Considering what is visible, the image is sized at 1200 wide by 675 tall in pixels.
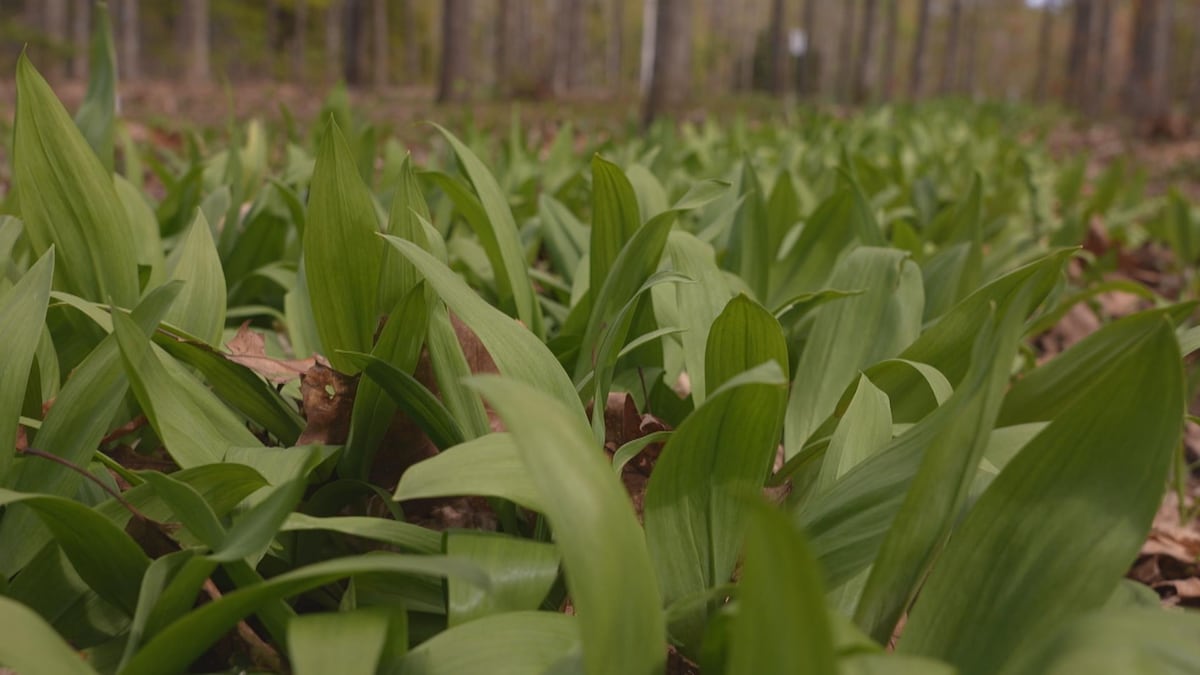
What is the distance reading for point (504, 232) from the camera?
1.42 meters

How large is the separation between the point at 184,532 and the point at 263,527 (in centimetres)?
24

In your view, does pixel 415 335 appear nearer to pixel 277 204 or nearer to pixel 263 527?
pixel 263 527

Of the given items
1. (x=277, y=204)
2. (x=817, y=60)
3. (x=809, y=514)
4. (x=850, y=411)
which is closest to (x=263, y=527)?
(x=809, y=514)

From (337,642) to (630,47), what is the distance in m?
61.5

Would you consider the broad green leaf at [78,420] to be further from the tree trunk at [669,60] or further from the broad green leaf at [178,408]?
the tree trunk at [669,60]

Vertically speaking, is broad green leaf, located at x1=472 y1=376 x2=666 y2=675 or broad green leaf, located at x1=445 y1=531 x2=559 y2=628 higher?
broad green leaf, located at x1=472 y1=376 x2=666 y2=675

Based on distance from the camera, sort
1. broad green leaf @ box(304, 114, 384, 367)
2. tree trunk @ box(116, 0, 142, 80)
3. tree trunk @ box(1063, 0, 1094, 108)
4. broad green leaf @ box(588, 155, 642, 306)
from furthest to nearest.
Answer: tree trunk @ box(116, 0, 142, 80) < tree trunk @ box(1063, 0, 1094, 108) < broad green leaf @ box(588, 155, 642, 306) < broad green leaf @ box(304, 114, 384, 367)

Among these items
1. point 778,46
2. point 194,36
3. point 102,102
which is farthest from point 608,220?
point 778,46

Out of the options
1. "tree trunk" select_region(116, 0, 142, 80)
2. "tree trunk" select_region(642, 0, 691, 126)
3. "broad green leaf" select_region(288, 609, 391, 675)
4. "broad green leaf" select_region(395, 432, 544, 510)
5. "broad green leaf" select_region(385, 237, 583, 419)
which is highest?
"tree trunk" select_region(116, 0, 142, 80)

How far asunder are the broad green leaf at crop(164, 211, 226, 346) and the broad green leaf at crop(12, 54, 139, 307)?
0.09 m

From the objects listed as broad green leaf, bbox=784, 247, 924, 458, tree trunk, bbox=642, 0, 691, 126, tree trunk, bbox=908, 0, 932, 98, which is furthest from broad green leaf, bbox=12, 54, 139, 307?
tree trunk, bbox=908, 0, 932, 98

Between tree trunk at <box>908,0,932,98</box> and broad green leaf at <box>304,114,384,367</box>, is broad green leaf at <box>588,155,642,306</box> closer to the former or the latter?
broad green leaf at <box>304,114,384,367</box>

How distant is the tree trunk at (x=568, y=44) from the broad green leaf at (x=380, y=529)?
2065cm

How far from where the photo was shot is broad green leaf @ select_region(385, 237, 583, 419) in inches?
37.4
